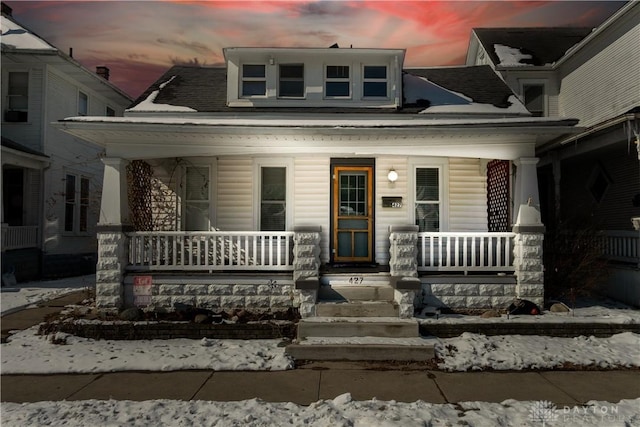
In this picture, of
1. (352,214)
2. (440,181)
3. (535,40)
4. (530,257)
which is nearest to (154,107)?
(352,214)

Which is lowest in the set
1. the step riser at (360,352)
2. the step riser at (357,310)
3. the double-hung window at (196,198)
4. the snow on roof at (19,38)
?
the step riser at (360,352)

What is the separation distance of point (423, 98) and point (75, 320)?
8941 millimetres

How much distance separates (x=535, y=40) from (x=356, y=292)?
13785mm

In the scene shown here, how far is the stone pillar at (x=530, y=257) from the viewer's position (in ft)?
22.6

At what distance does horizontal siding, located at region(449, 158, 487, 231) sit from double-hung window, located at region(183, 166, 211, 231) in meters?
5.74

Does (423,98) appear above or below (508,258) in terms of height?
above

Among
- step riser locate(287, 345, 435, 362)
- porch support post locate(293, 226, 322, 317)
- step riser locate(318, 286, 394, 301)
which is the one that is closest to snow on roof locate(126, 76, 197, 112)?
porch support post locate(293, 226, 322, 317)

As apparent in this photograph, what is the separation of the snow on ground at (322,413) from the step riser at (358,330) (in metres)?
1.77

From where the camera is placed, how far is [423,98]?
32.0 ft

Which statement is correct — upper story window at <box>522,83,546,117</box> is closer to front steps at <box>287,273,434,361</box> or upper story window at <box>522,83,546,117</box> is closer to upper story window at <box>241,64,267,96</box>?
upper story window at <box>241,64,267,96</box>

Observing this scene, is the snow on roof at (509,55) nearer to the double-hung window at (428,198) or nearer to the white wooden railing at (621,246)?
the double-hung window at (428,198)

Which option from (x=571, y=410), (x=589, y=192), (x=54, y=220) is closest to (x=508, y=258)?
(x=571, y=410)

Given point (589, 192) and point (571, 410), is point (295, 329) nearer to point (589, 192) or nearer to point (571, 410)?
point (571, 410)

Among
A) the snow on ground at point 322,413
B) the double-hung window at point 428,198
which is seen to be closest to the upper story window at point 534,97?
the double-hung window at point 428,198
